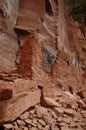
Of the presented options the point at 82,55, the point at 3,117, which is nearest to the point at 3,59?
the point at 3,117

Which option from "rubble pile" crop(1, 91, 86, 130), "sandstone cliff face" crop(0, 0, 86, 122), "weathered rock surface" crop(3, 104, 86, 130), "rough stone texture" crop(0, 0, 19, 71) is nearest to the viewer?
"weathered rock surface" crop(3, 104, 86, 130)

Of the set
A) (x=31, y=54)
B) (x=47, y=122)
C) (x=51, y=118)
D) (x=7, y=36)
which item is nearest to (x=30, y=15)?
(x=7, y=36)

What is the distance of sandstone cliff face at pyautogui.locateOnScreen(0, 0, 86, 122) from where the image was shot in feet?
20.3

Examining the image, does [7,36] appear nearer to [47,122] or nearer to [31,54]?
[31,54]

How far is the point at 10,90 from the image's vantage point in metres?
5.29

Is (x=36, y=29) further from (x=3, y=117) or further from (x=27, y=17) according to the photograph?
(x=3, y=117)

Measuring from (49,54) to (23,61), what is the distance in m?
1.95

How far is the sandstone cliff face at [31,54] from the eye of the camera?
6.18 meters

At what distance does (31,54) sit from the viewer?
7.93 meters

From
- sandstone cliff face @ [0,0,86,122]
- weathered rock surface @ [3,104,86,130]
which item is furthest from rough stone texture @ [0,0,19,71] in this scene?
weathered rock surface @ [3,104,86,130]

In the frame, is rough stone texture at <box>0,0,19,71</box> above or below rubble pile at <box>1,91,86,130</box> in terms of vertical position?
above

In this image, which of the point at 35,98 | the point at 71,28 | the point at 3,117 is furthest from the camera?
the point at 71,28

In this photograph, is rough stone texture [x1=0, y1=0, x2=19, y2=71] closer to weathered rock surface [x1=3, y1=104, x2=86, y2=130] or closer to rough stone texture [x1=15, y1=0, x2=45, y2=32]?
rough stone texture [x1=15, y1=0, x2=45, y2=32]

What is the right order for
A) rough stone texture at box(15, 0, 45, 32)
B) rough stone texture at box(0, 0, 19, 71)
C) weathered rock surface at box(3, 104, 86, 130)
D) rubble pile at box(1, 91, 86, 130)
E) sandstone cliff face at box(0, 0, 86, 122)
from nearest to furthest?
weathered rock surface at box(3, 104, 86, 130) < rubble pile at box(1, 91, 86, 130) < sandstone cliff face at box(0, 0, 86, 122) < rough stone texture at box(0, 0, 19, 71) < rough stone texture at box(15, 0, 45, 32)
